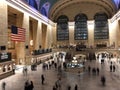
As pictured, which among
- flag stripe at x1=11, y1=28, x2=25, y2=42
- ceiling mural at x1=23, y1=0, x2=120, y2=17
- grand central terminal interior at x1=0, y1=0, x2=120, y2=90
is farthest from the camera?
ceiling mural at x1=23, y1=0, x2=120, y2=17

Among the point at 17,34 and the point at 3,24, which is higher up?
the point at 3,24

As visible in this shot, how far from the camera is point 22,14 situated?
33312 mm

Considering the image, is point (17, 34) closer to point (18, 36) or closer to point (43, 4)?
point (18, 36)

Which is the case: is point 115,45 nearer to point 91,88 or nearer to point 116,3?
point 116,3

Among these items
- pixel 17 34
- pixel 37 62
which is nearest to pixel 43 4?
pixel 37 62

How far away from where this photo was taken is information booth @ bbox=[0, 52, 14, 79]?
22.1 m

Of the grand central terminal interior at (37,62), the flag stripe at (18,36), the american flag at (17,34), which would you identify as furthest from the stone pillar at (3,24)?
the flag stripe at (18,36)

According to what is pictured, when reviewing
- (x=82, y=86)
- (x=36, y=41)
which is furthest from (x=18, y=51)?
(x=82, y=86)

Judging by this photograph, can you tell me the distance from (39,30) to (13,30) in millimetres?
16088

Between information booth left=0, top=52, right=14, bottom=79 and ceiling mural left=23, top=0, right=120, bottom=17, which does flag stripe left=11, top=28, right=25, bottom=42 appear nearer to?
information booth left=0, top=52, right=14, bottom=79

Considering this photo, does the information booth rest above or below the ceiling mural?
below

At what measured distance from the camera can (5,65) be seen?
23000 mm

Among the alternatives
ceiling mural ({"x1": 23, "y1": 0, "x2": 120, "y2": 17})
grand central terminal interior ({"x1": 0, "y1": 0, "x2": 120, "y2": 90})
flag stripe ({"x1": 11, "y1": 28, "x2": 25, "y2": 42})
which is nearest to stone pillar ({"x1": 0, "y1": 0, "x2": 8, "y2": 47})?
grand central terminal interior ({"x1": 0, "y1": 0, "x2": 120, "y2": 90})

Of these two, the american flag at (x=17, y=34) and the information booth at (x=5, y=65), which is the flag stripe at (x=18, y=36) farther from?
the information booth at (x=5, y=65)
